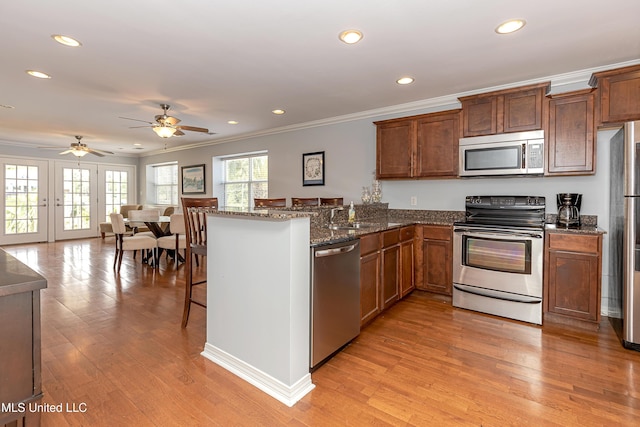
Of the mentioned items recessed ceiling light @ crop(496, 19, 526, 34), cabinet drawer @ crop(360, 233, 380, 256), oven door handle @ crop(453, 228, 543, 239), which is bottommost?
cabinet drawer @ crop(360, 233, 380, 256)

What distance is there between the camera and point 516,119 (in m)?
3.25

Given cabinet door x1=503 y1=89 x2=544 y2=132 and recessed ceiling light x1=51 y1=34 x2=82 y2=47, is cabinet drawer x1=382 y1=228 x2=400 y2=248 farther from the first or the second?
recessed ceiling light x1=51 y1=34 x2=82 y2=47

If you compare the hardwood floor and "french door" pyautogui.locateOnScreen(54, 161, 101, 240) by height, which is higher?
"french door" pyautogui.locateOnScreen(54, 161, 101, 240)

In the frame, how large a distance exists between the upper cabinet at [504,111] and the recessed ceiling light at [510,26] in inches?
41.5

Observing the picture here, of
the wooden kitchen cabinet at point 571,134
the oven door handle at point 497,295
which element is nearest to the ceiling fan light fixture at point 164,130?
the oven door handle at point 497,295

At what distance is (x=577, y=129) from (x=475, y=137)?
86 cm

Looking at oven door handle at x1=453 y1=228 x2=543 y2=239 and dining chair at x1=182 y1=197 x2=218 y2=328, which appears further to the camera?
oven door handle at x1=453 y1=228 x2=543 y2=239

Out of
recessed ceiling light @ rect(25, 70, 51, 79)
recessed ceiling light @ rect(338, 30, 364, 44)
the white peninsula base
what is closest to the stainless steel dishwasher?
the white peninsula base

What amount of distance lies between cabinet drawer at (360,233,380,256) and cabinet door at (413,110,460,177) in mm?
1433

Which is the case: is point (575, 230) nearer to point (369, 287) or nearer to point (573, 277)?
point (573, 277)

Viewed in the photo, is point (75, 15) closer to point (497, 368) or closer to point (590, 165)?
point (497, 368)

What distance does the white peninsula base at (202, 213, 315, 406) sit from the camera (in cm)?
185

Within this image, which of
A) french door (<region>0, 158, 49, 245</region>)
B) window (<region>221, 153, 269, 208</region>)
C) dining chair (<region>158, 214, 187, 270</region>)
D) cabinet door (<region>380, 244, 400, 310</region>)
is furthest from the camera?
french door (<region>0, 158, 49, 245</region>)

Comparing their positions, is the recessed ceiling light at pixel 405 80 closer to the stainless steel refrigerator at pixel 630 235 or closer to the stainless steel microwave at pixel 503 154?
the stainless steel microwave at pixel 503 154
